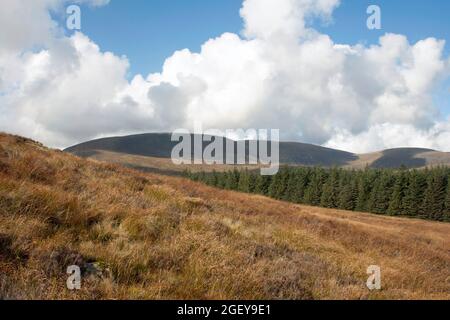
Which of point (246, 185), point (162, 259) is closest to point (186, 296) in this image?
point (162, 259)

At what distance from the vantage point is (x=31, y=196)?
7207mm

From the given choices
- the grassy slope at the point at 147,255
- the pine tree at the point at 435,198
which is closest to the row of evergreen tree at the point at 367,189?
the pine tree at the point at 435,198

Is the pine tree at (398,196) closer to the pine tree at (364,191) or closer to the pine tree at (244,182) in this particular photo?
the pine tree at (364,191)

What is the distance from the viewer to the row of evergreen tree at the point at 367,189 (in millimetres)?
88250

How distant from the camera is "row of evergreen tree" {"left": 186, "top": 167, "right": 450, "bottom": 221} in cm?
8825

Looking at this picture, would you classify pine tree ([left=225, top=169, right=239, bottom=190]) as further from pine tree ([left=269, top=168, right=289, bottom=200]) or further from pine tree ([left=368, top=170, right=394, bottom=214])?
pine tree ([left=368, top=170, right=394, bottom=214])

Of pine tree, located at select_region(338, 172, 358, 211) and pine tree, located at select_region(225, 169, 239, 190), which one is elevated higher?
pine tree, located at select_region(225, 169, 239, 190)

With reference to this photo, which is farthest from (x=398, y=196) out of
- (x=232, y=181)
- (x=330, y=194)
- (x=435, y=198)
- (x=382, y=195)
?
(x=232, y=181)

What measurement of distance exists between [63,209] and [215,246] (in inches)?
124

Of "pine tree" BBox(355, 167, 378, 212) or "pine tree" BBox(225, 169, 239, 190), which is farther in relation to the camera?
"pine tree" BBox(225, 169, 239, 190)

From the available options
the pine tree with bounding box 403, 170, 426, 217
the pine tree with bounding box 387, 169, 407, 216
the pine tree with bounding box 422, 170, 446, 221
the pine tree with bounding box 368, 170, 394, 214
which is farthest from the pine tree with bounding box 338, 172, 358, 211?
the pine tree with bounding box 422, 170, 446, 221

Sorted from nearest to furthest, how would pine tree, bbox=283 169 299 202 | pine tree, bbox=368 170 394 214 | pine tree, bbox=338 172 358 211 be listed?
pine tree, bbox=368 170 394 214
pine tree, bbox=338 172 358 211
pine tree, bbox=283 169 299 202

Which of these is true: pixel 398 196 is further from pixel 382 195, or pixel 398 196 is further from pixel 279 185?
pixel 279 185

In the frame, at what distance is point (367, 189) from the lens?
3947 inches
